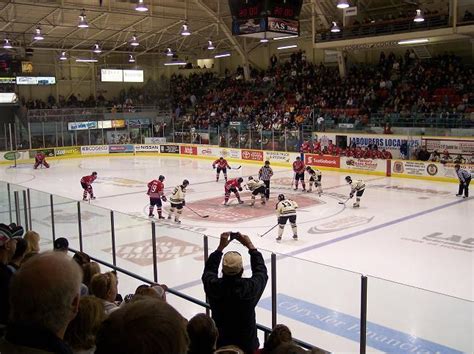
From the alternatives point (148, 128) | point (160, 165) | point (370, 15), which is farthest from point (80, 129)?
point (370, 15)

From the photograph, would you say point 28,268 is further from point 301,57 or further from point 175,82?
point 175,82

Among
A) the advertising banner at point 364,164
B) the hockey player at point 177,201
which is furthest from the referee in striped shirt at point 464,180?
the hockey player at point 177,201

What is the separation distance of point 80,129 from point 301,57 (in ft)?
51.7

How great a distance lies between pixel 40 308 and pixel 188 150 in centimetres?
3259

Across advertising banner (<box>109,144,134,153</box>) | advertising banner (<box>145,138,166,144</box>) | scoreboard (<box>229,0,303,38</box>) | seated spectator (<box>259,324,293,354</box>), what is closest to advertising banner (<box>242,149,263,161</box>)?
advertising banner (<box>145,138,166,144</box>)

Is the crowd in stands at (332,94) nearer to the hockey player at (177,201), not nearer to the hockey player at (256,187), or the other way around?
the hockey player at (256,187)

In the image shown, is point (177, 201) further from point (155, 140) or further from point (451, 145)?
point (155, 140)

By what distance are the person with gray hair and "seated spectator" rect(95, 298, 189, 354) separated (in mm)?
189

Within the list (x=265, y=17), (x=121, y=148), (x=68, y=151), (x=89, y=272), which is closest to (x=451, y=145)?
(x=265, y=17)

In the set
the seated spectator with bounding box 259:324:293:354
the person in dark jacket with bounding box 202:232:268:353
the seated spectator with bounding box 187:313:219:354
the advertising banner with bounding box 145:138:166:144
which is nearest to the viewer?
the seated spectator with bounding box 187:313:219:354

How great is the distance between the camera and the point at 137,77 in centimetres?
3922

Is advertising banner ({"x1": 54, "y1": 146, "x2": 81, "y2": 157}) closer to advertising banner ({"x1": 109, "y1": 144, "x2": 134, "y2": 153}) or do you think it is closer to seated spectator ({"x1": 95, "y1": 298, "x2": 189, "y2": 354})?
advertising banner ({"x1": 109, "y1": 144, "x2": 134, "y2": 153})

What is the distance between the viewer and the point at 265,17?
49.4 feet

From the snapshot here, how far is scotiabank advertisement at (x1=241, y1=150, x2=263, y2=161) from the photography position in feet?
97.0
